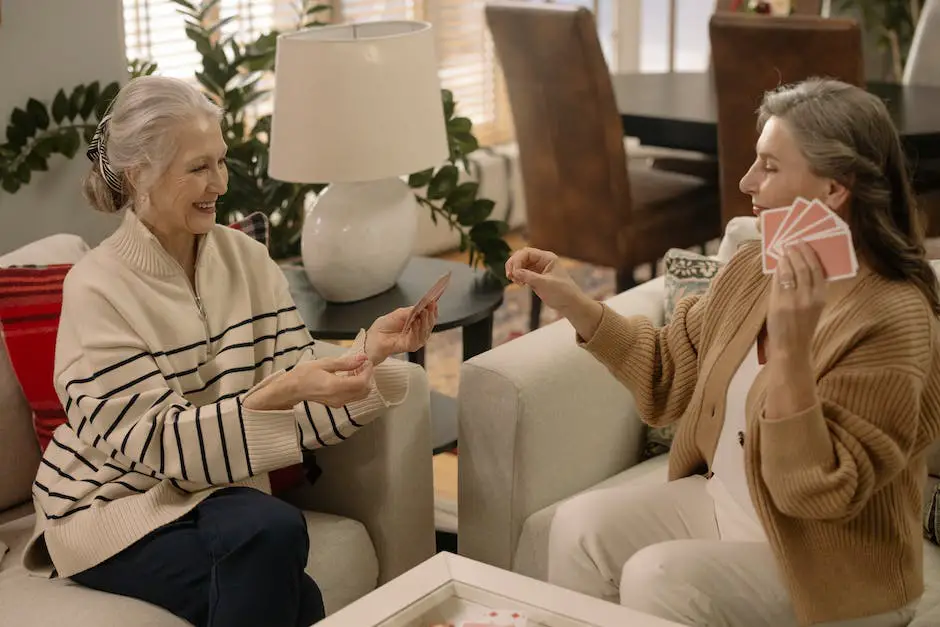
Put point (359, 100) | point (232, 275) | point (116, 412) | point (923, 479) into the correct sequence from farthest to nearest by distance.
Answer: point (359, 100), point (232, 275), point (116, 412), point (923, 479)

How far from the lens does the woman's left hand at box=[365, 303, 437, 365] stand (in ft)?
6.48

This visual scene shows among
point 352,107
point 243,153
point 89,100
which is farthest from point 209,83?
point 352,107

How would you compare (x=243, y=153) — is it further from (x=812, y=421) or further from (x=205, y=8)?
(x=812, y=421)

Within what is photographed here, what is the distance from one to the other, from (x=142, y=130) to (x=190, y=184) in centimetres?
10

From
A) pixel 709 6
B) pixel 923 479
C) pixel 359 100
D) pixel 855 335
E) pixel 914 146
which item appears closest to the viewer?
pixel 855 335

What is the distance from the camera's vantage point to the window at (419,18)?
3.86m

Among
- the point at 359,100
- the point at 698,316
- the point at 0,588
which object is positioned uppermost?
the point at 359,100

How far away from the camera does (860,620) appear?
1.68 metres

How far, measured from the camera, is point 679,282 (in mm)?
2373

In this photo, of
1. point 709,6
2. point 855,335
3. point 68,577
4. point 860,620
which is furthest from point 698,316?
point 709,6

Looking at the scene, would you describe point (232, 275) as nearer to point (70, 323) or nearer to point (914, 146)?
point (70, 323)

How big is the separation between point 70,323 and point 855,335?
110cm

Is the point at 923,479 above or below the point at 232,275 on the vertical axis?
below

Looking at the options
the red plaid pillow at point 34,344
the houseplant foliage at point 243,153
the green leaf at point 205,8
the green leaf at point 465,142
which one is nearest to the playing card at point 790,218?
the red plaid pillow at point 34,344
